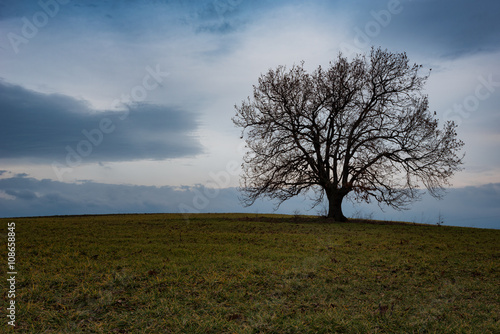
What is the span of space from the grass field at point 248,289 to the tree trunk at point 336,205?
512 inches

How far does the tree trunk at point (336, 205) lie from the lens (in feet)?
82.4

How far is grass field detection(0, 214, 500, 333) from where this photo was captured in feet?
18.5

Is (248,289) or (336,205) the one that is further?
(336,205)

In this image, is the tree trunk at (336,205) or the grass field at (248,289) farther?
the tree trunk at (336,205)

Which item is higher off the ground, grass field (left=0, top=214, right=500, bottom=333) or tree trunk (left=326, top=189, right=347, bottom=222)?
tree trunk (left=326, top=189, right=347, bottom=222)

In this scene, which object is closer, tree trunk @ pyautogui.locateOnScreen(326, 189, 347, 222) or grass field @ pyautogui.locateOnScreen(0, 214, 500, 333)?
grass field @ pyautogui.locateOnScreen(0, 214, 500, 333)

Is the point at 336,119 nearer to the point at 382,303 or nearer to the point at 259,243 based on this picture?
the point at 259,243

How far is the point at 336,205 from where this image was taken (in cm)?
2527

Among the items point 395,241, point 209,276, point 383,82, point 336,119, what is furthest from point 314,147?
point 209,276

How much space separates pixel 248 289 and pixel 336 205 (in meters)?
19.3

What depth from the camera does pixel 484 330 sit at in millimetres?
5707

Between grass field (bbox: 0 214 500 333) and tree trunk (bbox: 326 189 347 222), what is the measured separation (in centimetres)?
1301

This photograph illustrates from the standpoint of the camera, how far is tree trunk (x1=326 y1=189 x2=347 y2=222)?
25.1 metres

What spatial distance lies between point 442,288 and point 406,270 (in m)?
1.37
